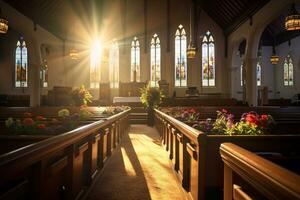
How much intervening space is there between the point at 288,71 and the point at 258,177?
713 inches

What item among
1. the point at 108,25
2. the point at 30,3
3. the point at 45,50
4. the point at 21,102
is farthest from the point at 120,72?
the point at 30,3

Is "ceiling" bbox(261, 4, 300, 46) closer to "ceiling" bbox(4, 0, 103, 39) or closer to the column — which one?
the column

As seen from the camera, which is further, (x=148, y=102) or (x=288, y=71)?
(x=288, y=71)

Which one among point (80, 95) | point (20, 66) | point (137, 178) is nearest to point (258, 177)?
point (137, 178)

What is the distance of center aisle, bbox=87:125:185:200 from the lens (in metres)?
2.76

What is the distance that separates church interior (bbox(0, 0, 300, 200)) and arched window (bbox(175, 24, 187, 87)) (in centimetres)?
6

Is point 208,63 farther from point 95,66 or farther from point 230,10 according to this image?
point 95,66

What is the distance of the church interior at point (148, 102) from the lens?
5.47 feet

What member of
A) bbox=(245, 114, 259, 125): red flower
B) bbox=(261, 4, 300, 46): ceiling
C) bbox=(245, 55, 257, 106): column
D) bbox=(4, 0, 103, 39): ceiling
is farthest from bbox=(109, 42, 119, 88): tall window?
bbox=(245, 114, 259, 125): red flower

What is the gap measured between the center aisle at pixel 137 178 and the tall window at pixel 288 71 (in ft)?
47.6

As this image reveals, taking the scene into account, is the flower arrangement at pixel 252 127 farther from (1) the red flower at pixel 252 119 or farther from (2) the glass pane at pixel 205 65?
(2) the glass pane at pixel 205 65

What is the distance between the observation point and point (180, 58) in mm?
16125

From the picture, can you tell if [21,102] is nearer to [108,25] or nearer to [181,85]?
[108,25]

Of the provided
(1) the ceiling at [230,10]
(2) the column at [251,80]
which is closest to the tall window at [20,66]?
(1) the ceiling at [230,10]
